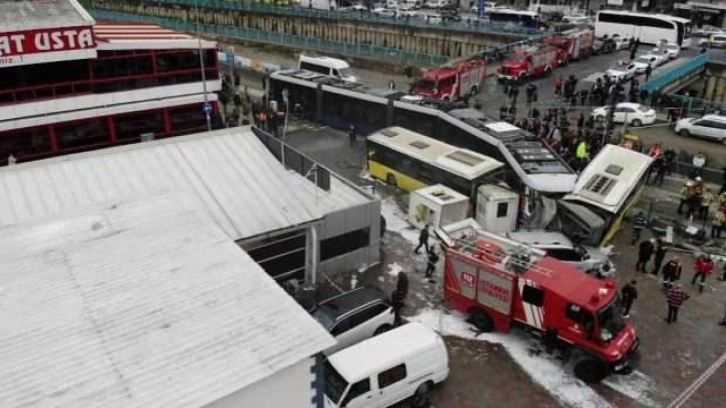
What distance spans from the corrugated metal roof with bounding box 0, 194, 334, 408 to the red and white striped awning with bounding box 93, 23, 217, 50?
14.7 meters

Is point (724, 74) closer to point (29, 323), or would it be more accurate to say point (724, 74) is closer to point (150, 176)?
point (150, 176)

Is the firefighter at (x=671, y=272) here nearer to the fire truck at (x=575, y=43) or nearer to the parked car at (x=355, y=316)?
the parked car at (x=355, y=316)

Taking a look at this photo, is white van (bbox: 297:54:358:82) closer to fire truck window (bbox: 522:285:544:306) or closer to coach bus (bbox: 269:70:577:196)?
coach bus (bbox: 269:70:577:196)

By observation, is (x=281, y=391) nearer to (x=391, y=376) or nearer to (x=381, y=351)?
(x=391, y=376)

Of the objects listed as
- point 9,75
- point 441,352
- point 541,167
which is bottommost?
point 441,352

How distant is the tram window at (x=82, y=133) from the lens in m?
26.7

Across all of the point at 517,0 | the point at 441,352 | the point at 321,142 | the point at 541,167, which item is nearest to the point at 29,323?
the point at 441,352

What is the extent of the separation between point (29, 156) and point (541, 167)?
1997 centimetres

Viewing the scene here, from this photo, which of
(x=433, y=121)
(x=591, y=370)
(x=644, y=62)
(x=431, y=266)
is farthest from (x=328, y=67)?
(x=591, y=370)

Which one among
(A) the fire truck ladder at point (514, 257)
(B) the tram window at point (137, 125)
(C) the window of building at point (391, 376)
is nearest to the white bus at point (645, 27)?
(B) the tram window at point (137, 125)

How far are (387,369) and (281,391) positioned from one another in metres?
4.71

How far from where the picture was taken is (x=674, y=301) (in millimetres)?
18047

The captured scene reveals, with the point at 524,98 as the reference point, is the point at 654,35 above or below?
above

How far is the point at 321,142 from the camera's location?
111 ft
